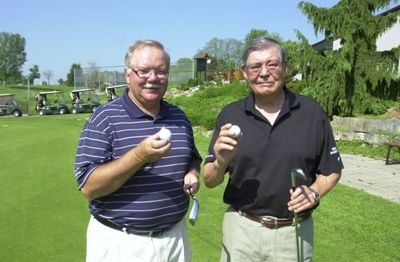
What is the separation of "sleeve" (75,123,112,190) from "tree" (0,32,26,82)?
99.6m

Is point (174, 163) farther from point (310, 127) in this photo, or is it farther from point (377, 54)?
point (377, 54)

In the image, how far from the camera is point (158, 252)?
8.65 ft

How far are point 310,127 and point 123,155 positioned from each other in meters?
1.11

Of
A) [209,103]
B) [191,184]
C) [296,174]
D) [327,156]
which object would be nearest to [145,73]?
[191,184]

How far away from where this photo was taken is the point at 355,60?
1475cm

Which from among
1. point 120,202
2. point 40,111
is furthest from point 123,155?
point 40,111

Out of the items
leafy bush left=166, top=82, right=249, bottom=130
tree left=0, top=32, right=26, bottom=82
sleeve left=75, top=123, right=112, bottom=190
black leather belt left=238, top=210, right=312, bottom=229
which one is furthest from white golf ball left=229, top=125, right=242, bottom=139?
tree left=0, top=32, right=26, bottom=82

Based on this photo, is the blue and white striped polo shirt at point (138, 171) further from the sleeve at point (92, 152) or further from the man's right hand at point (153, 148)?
the man's right hand at point (153, 148)

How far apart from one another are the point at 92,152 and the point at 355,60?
44.7 ft

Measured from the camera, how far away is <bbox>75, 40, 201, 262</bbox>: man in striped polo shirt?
241 centimetres

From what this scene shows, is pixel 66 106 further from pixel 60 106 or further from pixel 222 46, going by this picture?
pixel 222 46

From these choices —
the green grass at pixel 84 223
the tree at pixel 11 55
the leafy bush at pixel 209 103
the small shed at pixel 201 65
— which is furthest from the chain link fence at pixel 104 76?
the tree at pixel 11 55

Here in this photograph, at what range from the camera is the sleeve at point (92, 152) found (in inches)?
94.4

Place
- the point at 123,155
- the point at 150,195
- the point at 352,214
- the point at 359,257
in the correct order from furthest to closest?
the point at 352,214 < the point at 359,257 < the point at 150,195 < the point at 123,155
